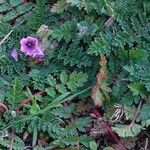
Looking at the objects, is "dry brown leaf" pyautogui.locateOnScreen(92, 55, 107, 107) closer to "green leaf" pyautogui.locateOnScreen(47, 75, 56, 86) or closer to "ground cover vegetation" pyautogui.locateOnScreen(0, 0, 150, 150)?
"ground cover vegetation" pyautogui.locateOnScreen(0, 0, 150, 150)

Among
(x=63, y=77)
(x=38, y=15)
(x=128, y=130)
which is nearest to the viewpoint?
(x=128, y=130)

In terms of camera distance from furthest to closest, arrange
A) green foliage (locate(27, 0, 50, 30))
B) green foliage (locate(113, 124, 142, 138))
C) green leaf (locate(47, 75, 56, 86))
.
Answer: green foliage (locate(27, 0, 50, 30))
green leaf (locate(47, 75, 56, 86))
green foliage (locate(113, 124, 142, 138))

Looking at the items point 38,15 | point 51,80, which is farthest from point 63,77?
point 38,15

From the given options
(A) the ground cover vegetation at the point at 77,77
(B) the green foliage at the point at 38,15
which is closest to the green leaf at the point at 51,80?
(A) the ground cover vegetation at the point at 77,77

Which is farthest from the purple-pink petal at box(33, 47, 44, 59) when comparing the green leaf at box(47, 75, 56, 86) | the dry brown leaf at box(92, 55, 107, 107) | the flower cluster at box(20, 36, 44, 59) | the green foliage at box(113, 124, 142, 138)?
the green foliage at box(113, 124, 142, 138)

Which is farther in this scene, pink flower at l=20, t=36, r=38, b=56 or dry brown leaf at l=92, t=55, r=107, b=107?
pink flower at l=20, t=36, r=38, b=56

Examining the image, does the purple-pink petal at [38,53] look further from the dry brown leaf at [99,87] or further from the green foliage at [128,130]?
the green foliage at [128,130]

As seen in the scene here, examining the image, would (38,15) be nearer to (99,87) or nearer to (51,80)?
(51,80)

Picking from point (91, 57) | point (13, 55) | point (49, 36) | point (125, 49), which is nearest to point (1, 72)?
point (13, 55)

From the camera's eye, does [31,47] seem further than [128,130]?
Yes
